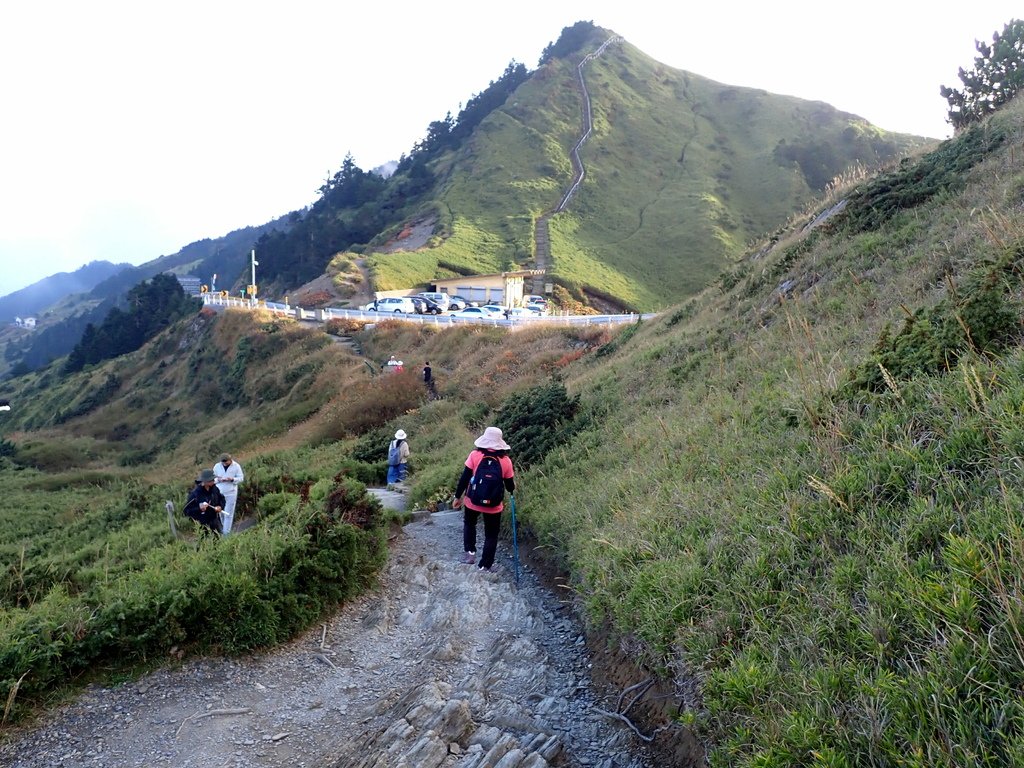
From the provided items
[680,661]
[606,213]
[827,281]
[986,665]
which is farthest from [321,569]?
[606,213]

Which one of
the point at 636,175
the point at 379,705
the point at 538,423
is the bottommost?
the point at 379,705

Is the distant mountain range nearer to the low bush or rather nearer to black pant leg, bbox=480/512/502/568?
black pant leg, bbox=480/512/502/568

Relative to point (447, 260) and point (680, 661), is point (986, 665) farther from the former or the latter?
point (447, 260)

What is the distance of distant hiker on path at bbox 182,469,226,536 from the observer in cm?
949

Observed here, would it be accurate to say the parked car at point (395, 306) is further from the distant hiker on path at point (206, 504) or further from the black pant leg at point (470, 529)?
the black pant leg at point (470, 529)

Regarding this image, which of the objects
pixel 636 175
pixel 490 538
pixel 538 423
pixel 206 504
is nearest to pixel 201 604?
pixel 490 538

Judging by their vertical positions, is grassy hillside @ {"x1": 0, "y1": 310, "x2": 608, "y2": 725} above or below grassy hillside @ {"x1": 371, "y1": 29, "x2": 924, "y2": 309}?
below

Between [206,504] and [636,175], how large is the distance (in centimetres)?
8991

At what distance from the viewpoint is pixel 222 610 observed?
5.93 meters

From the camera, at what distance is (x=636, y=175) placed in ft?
299

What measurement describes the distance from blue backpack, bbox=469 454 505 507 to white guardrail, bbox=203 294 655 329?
19.2 meters

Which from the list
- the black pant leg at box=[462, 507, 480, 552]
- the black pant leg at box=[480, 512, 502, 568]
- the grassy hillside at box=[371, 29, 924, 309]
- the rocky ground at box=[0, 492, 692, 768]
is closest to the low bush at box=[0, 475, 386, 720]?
the rocky ground at box=[0, 492, 692, 768]

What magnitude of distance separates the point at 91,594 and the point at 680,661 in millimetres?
5468

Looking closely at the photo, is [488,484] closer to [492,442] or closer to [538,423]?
[492,442]
